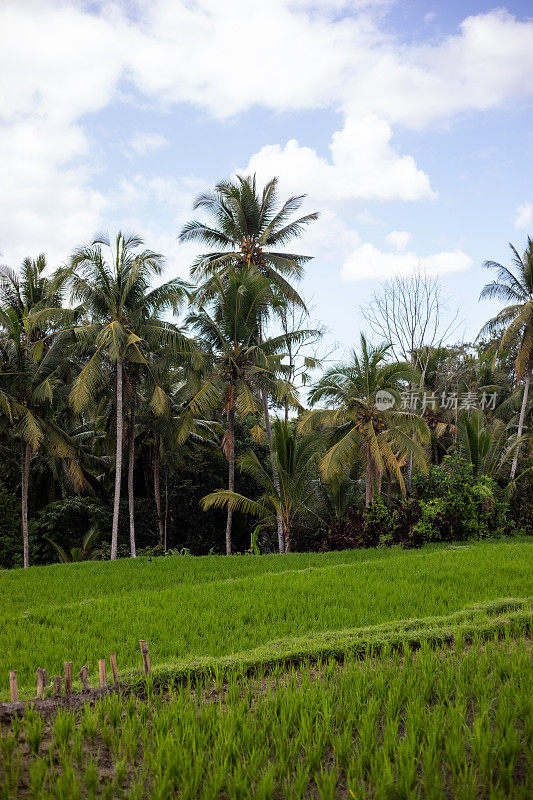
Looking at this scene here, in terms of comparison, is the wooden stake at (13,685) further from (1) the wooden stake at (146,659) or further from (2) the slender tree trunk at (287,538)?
(2) the slender tree trunk at (287,538)

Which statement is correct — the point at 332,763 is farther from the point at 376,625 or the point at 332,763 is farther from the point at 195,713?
the point at 376,625

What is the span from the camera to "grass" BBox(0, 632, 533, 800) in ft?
10.9

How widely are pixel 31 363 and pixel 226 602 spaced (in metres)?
11.6

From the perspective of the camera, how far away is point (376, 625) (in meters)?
6.99

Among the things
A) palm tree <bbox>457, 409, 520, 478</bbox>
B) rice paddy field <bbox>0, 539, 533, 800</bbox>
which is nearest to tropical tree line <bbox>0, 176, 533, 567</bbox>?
palm tree <bbox>457, 409, 520, 478</bbox>

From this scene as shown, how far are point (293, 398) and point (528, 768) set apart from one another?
1421 cm

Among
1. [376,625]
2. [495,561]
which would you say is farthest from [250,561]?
[376,625]

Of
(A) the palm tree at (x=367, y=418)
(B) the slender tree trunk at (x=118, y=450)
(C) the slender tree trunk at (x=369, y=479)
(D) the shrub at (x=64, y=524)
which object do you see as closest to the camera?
(A) the palm tree at (x=367, y=418)

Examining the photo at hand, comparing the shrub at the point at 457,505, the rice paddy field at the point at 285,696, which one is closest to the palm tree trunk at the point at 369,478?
the shrub at the point at 457,505

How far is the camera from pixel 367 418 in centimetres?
1560

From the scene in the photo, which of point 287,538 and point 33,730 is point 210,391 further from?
point 33,730

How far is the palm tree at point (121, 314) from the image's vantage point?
16000 millimetres

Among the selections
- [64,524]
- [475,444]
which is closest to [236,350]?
[475,444]

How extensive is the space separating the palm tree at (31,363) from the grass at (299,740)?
41.5ft
